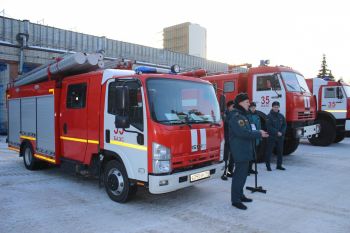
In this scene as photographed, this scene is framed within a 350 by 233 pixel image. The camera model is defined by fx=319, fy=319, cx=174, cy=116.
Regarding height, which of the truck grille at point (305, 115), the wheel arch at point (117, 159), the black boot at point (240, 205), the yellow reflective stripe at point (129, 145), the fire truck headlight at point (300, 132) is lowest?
the black boot at point (240, 205)

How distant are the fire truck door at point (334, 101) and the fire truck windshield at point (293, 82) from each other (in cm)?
401

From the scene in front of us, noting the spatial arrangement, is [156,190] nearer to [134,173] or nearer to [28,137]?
[134,173]

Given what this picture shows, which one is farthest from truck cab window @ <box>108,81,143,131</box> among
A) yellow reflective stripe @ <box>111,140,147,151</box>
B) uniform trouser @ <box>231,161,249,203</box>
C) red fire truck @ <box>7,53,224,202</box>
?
uniform trouser @ <box>231,161,249,203</box>

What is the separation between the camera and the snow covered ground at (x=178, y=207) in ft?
14.4

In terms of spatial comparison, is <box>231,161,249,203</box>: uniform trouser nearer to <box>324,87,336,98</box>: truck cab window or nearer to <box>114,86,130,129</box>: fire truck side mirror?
<box>114,86,130,129</box>: fire truck side mirror

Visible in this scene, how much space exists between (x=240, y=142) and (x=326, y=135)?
953 centimetres

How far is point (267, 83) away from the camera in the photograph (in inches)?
380

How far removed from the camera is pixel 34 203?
5.43m

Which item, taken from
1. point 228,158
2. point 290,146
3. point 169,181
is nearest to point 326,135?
point 290,146

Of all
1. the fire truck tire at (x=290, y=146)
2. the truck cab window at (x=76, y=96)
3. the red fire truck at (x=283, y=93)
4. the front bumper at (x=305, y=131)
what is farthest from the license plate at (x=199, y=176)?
the fire truck tire at (x=290, y=146)

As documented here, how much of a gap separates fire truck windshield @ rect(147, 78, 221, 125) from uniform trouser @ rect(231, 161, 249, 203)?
0.95 m

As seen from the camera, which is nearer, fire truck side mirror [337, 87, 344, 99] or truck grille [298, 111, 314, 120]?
truck grille [298, 111, 314, 120]

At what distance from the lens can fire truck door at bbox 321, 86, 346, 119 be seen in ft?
42.7

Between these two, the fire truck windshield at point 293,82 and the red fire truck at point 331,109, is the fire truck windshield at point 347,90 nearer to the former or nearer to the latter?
the red fire truck at point 331,109
